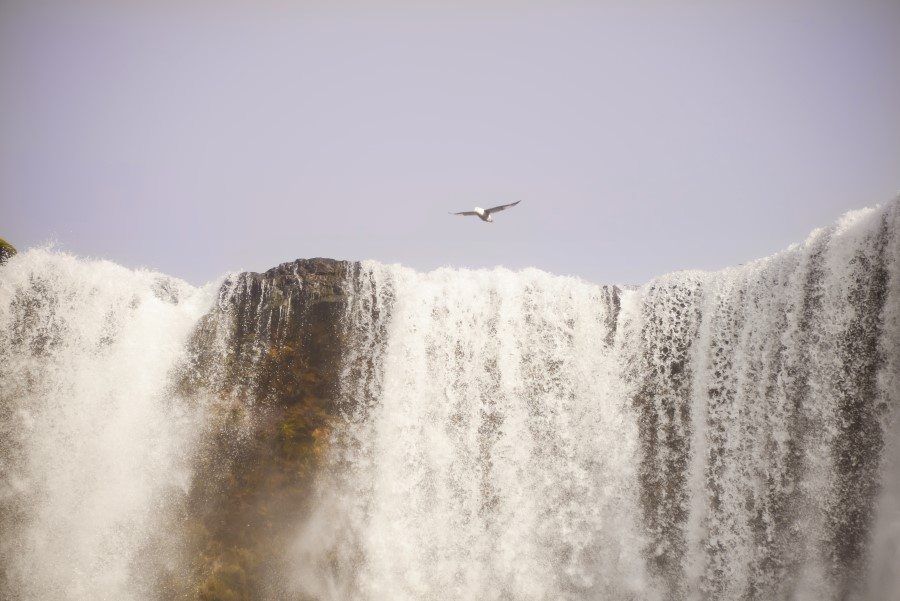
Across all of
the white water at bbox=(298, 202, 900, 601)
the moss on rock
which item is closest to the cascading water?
the white water at bbox=(298, 202, 900, 601)

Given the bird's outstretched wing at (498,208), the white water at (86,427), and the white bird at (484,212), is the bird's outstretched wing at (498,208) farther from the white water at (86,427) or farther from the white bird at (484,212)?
the white water at (86,427)

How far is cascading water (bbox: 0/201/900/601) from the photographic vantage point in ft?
25.7

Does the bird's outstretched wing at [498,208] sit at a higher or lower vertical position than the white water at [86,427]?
higher

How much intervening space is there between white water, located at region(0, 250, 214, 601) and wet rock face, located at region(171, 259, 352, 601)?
20.1 inches

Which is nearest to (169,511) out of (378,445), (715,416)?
(378,445)

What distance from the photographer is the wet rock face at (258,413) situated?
28.6 feet

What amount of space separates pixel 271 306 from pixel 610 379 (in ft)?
23.6

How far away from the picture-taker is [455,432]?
31.6 feet

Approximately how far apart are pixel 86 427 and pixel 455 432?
22.5 feet

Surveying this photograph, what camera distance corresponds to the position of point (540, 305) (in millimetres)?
10539

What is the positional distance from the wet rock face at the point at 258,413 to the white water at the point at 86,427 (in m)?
0.51

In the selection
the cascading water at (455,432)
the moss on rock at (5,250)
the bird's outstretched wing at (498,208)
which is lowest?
the cascading water at (455,432)

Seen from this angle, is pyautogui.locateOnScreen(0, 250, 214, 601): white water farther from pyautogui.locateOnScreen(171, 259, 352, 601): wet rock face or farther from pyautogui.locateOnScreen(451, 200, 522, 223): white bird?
pyautogui.locateOnScreen(451, 200, 522, 223): white bird

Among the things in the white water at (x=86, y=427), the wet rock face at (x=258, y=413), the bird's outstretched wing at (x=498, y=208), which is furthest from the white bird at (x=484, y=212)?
the white water at (x=86, y=427)
